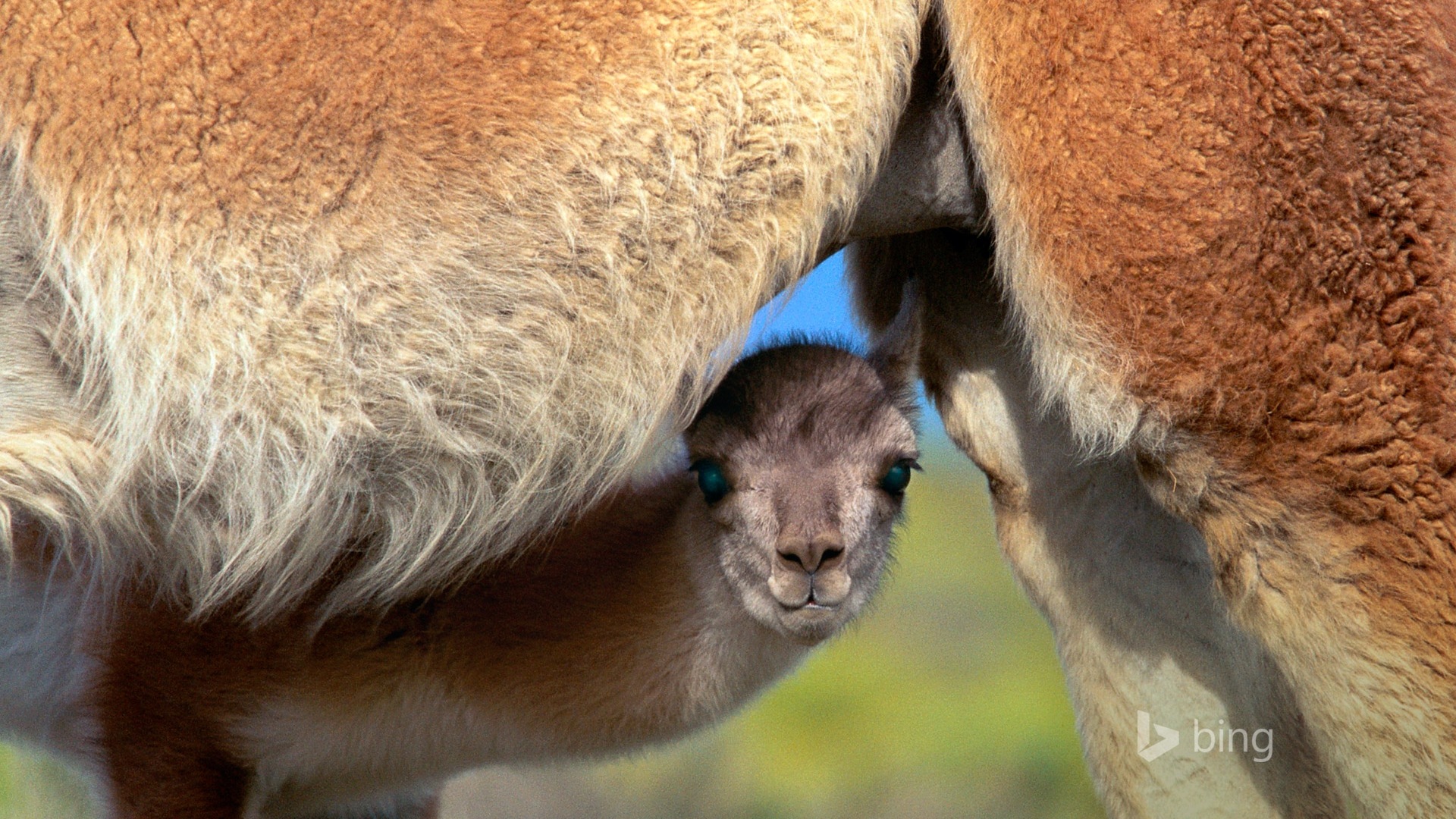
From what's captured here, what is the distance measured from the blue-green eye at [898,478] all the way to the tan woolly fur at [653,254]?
667 millimetres

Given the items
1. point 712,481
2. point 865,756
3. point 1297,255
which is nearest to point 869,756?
point 865,756

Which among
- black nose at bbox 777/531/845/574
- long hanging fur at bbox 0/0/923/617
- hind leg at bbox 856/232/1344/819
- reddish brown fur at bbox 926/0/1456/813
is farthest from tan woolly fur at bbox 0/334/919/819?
reddish brown fur at bbox 926/0/1456/813

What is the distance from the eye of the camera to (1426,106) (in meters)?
2.26

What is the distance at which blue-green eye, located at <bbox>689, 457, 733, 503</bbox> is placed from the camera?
300cm

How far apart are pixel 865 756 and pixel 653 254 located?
4620 millimetres

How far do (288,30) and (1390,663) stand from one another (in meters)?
2.17

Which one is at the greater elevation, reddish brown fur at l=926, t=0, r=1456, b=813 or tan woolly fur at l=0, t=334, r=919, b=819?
reddish brown fur at l=926, t=0, r=1456, b=813

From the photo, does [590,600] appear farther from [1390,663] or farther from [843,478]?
[1390,663]

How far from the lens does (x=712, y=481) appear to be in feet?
9.87

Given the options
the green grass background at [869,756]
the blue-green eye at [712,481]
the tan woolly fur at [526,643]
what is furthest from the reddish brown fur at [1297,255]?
the green grass background at [869,756]

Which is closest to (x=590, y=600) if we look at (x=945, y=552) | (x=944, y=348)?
(x=944, y=348)

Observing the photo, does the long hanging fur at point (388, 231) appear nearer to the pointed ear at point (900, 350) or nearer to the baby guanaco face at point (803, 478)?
the baby guanaco face at point (803, 478)

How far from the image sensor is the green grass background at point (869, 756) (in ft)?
14.6

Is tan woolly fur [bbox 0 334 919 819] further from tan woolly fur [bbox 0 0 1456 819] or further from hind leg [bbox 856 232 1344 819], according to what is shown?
tan woolly fur [bbox 0 0 1456 819]
